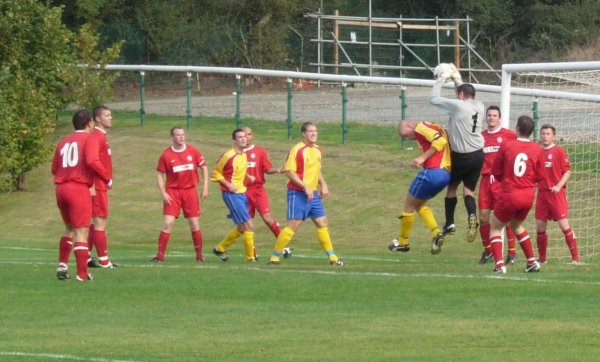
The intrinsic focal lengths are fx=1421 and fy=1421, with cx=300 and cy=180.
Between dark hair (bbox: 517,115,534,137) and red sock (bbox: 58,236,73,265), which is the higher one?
dark hair (bbox: 517,115,534,137)

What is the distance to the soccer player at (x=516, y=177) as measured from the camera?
15.9 meters

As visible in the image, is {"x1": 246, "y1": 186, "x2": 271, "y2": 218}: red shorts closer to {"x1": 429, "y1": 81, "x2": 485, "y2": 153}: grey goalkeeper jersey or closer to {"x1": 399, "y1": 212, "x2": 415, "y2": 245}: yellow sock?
{"x1": 399, "y1": 212, "x2": 415, "y2": 245}: yellow sock

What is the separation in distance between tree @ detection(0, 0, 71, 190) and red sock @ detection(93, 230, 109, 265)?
13.0 meters

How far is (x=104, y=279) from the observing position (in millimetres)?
16906

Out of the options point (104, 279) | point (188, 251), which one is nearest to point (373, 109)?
point (188, 251)

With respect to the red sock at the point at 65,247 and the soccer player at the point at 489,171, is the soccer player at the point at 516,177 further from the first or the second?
the red sock at the point at 65,247

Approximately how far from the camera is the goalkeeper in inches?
736

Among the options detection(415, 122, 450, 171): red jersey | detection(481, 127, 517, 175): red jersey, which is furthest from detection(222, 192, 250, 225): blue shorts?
detection(481, 127, 517, 175): red jersey

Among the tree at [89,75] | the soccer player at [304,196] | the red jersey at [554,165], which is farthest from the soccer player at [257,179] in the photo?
the tree at [89,75]

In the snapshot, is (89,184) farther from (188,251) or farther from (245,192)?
(188,251)

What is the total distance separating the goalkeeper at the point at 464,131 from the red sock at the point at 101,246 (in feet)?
15.1

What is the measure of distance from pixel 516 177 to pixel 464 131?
122 inches

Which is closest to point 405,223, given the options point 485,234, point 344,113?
point 485,234

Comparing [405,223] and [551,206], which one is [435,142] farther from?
[551,206]
